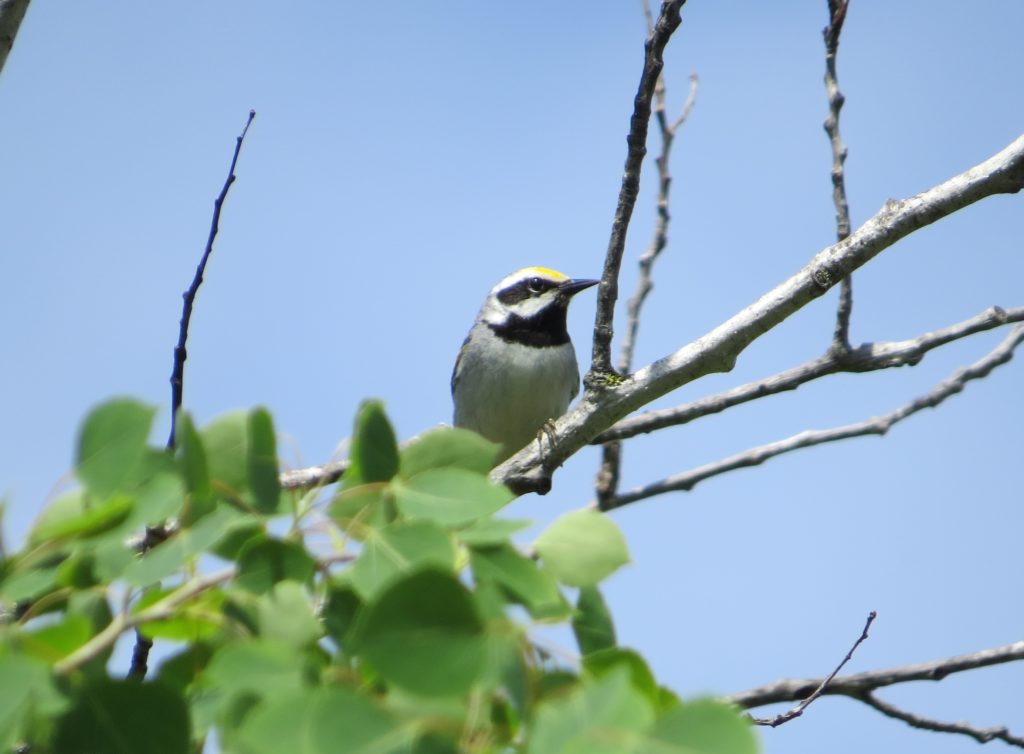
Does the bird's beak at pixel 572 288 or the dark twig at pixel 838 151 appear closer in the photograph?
the dark twig at pixel 838 151

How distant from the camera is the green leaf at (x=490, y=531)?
2.04m

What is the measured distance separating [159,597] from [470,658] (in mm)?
682

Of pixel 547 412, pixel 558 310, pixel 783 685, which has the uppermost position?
pixel 558 310

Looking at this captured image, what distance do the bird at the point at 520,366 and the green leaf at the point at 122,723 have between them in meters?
7.14

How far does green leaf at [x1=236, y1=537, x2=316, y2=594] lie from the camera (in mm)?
1947

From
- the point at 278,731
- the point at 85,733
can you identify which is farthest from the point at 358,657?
the point at 85,733

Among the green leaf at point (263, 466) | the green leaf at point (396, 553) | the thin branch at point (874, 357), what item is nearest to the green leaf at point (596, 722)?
the green leaf at point (396, 553)

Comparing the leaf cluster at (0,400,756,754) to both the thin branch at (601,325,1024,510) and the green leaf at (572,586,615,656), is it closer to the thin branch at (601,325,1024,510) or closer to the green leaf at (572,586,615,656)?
the green leaf at (572,586,615,656)

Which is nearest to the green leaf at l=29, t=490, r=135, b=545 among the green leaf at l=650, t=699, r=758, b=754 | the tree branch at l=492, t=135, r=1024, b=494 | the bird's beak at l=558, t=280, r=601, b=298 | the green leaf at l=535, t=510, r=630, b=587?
the green leaf at l=535, t=510, r=630, b=587

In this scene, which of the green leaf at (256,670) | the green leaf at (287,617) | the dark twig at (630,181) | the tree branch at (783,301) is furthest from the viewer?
the dark twig at (630,181)

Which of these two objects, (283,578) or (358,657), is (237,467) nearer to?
(283,578)

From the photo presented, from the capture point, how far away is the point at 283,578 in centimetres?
197

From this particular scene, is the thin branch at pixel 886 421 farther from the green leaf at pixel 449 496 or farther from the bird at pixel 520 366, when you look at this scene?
the green leaf at pixel 449 496

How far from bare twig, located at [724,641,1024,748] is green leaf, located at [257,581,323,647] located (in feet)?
13.1
